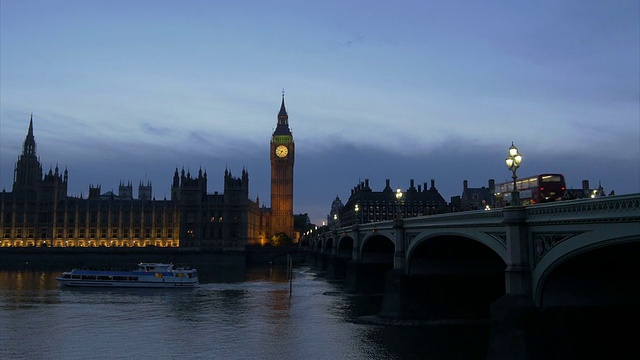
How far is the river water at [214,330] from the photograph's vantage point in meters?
33.4

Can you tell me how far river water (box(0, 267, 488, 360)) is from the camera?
110 ft

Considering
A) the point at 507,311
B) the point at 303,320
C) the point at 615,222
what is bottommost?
the point at 303,320

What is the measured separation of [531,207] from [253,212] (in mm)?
158727

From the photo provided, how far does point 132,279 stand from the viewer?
2960 inches

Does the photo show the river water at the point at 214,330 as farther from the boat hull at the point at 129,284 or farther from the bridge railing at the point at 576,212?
the boat hull at the point at 129,284

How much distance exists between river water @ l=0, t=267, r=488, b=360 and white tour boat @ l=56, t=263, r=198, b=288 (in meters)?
9.82

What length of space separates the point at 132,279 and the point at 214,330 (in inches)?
1490

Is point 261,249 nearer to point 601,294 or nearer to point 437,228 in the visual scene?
point 437,228

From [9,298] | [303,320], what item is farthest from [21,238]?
[303,320]

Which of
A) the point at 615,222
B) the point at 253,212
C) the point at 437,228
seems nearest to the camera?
the point at 615,222

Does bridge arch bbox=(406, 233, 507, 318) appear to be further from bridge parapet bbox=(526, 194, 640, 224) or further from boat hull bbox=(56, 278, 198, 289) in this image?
boat hull bbox=(56, 278, 198, 289)

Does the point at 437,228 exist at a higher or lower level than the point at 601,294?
higher

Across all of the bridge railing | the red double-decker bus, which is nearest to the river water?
the bridge railing

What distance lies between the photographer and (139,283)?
74.6 m
